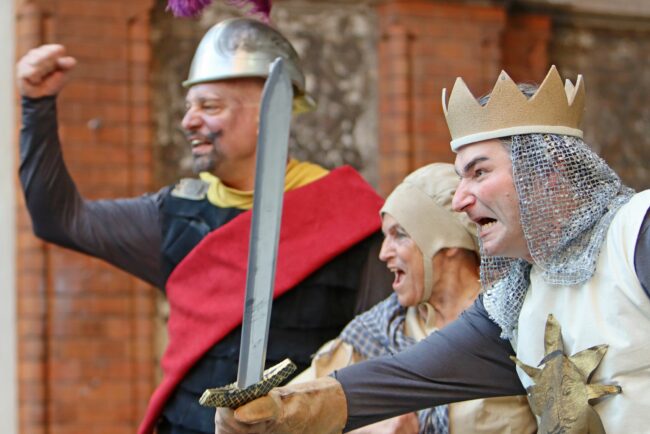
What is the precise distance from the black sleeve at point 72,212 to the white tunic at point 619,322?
6.40 ft

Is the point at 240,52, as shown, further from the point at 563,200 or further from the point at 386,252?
the point at 563,200

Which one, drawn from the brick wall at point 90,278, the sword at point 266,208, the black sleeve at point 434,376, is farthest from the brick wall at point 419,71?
the sword at point 266,208

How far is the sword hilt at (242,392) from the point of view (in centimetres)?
283

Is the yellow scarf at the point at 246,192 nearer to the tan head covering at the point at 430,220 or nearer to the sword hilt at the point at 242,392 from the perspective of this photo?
the tan head covering at the point at 430,220

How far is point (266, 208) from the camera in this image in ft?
8.93

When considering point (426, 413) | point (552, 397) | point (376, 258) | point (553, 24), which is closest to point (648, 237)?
point (552, 397)

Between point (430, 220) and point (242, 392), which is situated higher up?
point (430, 220)

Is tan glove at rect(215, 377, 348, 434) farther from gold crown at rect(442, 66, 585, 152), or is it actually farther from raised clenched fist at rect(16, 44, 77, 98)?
raised clenched fist at rect(16, 44, 77, 98)

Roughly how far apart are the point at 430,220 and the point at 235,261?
0.81 m

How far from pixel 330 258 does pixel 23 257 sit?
2042 millimetres

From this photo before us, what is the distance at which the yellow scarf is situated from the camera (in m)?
4.53

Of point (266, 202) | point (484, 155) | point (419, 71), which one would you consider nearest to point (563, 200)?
point (484, 155)

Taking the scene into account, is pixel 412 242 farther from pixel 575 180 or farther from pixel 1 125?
pixel 1 125

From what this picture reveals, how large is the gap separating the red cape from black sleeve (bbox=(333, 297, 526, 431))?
3.51ft
